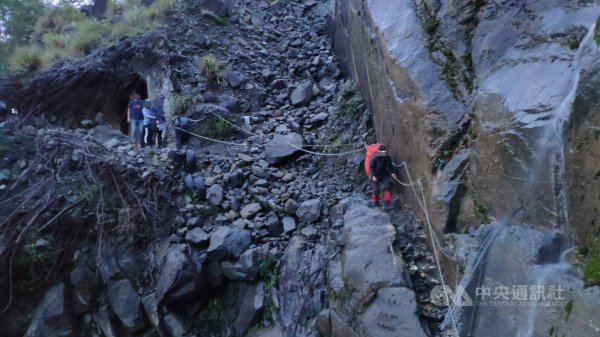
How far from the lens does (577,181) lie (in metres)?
4.20

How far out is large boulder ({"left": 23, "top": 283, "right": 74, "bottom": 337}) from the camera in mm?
7730

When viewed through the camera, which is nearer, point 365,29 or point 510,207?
point 510,207

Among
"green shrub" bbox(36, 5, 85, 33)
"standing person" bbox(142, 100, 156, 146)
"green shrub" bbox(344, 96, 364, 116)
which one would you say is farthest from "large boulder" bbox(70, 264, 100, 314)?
"green shrub" bbox(36, 5, 85, 33)

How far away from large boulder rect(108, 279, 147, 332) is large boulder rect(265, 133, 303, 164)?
3.48m

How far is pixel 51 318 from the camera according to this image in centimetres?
780

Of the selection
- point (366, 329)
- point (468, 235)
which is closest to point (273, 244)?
point (366, 329)

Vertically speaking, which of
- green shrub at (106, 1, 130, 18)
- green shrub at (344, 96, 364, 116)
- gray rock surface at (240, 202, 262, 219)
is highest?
green shrub at (106, 1, 130, 18)

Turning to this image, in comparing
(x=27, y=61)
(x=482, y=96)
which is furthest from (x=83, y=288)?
(x=482, y=96)

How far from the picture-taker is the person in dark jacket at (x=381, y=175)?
7.27m

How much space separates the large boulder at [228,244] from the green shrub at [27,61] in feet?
24.8

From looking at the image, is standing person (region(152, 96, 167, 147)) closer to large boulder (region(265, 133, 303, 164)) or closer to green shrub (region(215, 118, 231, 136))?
green shrub (region(215, 118, 231, 136))

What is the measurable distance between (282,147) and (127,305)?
4.03 metres

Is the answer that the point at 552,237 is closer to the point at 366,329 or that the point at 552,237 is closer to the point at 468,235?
the point at 468,235

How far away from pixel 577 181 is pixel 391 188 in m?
3.50
